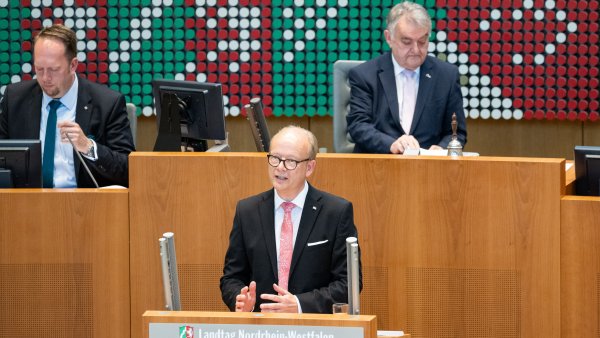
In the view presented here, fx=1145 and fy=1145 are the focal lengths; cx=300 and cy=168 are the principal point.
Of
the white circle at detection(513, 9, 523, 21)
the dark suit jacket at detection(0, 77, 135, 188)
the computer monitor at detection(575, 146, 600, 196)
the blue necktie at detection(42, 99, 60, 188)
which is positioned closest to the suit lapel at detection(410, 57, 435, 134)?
the computer monitor at detection(575, 146, 600, 196)

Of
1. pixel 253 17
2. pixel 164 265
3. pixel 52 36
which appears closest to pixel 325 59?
pixel 253 17

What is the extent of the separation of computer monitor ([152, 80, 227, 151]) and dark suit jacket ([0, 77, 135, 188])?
0.67ft

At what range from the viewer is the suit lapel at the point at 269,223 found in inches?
179

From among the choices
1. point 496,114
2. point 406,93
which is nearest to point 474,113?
point 496,114

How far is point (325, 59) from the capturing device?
7.99 metres

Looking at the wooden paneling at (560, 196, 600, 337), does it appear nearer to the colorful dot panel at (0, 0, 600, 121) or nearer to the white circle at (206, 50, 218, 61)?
the colorful dot panel at (0, 0, 600, 121)

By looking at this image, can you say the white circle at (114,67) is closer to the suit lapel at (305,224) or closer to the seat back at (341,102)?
the seat back at (341,102)

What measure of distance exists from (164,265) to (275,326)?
1.54ft

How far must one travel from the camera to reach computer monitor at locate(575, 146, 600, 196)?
505 cm

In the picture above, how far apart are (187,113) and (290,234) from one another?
5.33 ft

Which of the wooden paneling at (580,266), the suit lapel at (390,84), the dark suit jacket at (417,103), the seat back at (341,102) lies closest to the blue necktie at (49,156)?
the dark suit jacket at (417,103)

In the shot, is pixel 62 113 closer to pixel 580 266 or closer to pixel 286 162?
pixel 286 162

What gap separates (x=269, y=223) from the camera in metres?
4.57

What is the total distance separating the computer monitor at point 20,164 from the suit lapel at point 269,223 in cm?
135
